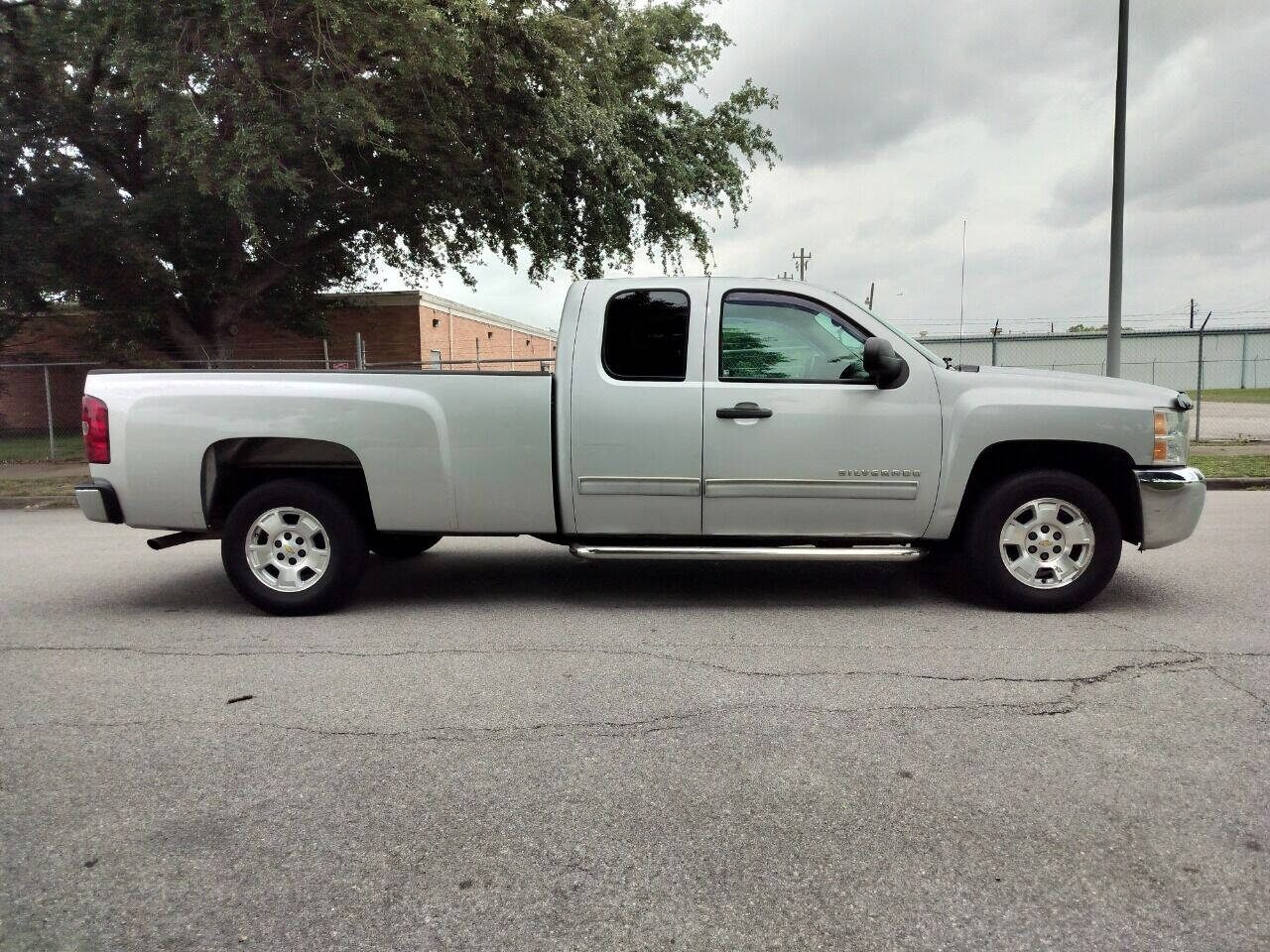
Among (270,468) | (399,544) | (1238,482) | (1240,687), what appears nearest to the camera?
(1240,687)

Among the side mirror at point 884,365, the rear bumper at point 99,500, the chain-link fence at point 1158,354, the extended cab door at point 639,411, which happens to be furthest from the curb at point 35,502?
the chain-link fence at point 1158,354

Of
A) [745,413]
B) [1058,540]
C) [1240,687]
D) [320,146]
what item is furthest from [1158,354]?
[1240,687]

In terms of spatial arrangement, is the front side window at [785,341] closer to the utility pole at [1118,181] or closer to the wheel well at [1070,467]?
the wheel well at [1070,467]

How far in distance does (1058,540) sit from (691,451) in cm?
224

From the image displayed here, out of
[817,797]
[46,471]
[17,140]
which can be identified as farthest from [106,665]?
[17,140]

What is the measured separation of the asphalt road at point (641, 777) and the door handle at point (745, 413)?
118 centimetres

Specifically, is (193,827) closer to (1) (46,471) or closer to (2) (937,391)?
(2) (937,391)

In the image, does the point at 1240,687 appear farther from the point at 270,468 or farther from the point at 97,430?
the point at 97,430

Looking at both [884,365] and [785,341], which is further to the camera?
[785,341]

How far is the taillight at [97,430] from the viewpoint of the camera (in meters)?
5.45

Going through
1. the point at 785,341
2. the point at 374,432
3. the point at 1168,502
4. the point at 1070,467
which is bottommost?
the point at 1168,502

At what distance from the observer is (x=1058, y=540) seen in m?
5.36

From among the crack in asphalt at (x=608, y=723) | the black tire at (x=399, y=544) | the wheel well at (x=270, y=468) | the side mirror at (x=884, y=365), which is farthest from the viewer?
the black tire at (x=399, y=544)

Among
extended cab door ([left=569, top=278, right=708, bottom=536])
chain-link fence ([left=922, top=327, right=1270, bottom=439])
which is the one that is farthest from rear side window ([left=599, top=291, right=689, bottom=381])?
chain-link fence ([left=922, top=327, right=1270, bottom=439])
